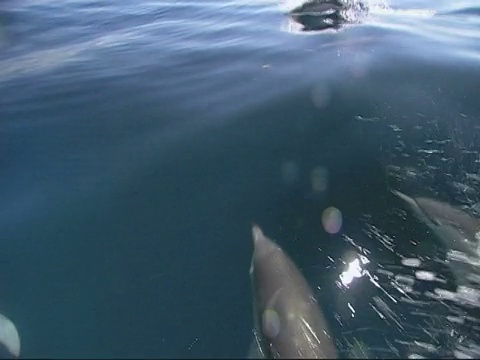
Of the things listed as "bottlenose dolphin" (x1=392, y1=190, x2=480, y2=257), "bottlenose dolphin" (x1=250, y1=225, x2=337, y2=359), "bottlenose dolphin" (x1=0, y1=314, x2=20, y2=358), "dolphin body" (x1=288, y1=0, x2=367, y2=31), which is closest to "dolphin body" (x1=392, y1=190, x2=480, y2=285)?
"bottlenose dolphin" (x1=392, y1=190, x2=480, y2=257)

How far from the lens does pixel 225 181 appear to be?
7.57m

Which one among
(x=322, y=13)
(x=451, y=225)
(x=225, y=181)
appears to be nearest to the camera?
(x=451, y=225)

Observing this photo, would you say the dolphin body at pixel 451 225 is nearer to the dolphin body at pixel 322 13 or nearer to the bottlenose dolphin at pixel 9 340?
the bottlenose dolphin at pixel 9 340

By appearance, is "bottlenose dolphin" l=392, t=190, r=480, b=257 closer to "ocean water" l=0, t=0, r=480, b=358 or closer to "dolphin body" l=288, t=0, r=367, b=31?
"ocean water" l=0, t=0, r=480, b=358

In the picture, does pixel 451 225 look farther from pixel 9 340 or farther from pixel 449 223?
pixel 9 340

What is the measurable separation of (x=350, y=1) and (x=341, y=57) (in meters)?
3.77

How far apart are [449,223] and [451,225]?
37 mm

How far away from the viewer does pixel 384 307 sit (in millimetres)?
5871

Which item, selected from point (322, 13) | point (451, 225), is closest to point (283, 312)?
point (451, 225)

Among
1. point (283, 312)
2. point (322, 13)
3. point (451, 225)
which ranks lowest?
point (451, 225)

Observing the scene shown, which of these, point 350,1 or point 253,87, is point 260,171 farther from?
point 350,1

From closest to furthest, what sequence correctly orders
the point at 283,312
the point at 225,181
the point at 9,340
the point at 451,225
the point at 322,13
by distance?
the point at 283,312, the point at 9,340, the point at 451,225, the point at 225,181, the point at 322,13

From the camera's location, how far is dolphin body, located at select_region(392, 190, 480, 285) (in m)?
6.62

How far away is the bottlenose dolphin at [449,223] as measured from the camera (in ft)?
21.9
